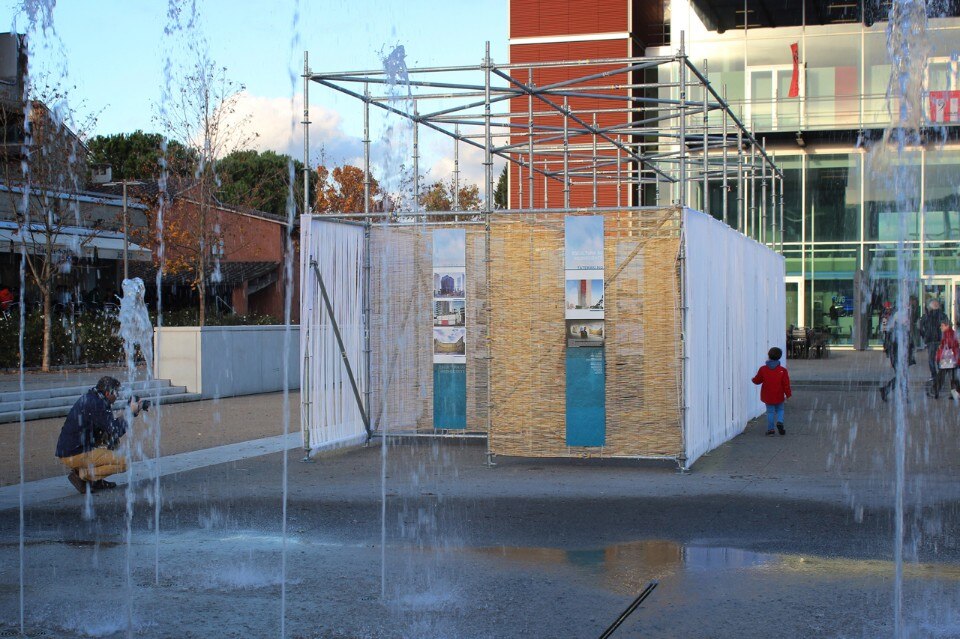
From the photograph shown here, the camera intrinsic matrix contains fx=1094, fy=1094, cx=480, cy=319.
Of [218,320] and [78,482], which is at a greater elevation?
[218,320]

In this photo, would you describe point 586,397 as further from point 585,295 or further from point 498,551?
point 498,551

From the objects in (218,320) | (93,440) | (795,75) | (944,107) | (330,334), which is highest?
(795,75)

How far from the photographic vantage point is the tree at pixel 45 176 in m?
24.6

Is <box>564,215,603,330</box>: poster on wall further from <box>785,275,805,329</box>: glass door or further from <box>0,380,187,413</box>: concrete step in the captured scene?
<box>785,275,805,329</box>: glass door

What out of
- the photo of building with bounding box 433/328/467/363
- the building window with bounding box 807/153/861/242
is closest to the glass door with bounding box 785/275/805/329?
the building window with bounding box 807/153/861/242

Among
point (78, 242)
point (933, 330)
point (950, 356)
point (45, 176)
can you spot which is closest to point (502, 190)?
point (78, 242)

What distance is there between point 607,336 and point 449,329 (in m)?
2.81

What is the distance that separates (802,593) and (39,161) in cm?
2321

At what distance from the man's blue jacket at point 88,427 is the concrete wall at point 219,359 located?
36.8 ft

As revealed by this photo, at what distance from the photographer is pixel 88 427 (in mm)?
11250

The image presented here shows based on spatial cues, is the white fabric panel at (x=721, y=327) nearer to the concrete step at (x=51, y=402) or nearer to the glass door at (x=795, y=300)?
the concrete step at (x=51, y=402)

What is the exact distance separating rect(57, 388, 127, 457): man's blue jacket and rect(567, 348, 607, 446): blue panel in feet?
16.1

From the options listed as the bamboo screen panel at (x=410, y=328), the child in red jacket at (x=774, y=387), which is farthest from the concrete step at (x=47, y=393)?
the child in red jacket at (x=774, y=387)

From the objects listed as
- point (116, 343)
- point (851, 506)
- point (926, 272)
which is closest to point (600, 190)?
point (926, 272)
